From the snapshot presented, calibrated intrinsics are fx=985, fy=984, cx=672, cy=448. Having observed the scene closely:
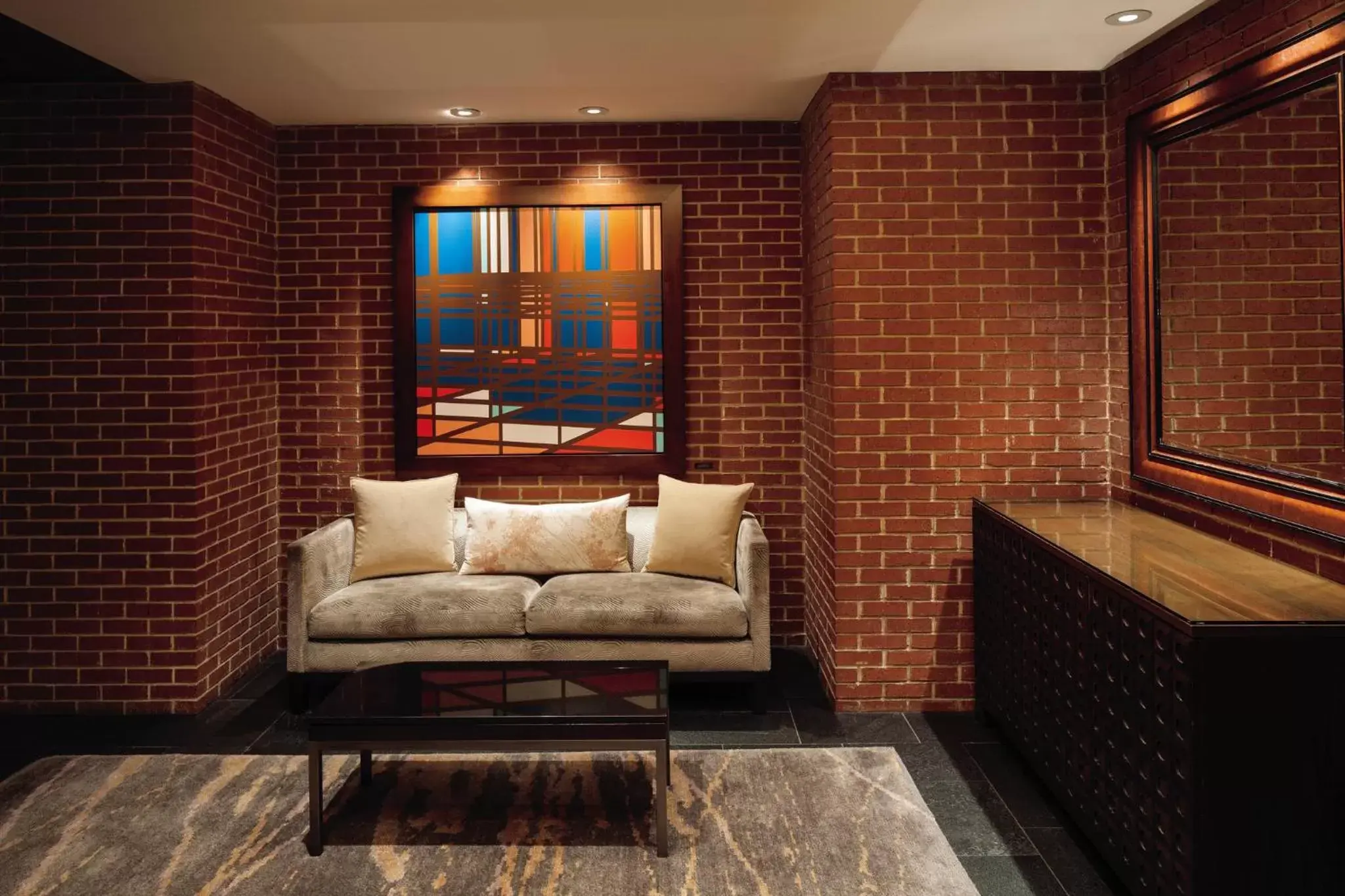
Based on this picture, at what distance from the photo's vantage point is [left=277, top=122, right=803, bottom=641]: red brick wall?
504 cm

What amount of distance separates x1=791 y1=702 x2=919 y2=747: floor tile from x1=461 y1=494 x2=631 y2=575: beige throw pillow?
1.09 metres

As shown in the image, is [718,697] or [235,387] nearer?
[718,697]

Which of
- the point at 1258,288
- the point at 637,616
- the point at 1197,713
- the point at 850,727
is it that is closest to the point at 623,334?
the point at 637,616

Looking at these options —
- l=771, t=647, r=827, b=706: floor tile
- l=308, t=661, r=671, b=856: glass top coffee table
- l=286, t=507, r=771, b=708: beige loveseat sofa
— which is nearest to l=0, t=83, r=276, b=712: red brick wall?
l=286, t=507, r=771, b=708: beige loveseat sofa

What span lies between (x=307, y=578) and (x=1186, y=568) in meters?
3.34

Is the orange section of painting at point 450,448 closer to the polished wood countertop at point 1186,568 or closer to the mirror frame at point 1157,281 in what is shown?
the polished wood countertop at point 1186,568

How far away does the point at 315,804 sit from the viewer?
3.00 m

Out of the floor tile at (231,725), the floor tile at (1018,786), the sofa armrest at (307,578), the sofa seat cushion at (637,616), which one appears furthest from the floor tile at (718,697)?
the floor tile at (231,725)

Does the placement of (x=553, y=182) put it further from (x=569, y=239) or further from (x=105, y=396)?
(x=105, y=396)

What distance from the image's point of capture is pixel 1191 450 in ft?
11.3

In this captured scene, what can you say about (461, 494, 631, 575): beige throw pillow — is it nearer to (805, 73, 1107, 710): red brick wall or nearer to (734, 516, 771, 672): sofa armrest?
(734, 516, 771, 672): sofa armrest

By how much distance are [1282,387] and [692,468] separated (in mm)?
2829

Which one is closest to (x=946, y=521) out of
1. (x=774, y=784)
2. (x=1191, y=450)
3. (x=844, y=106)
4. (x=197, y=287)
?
(x=1191, y=450)

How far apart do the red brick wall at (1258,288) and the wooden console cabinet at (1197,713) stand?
40cm
